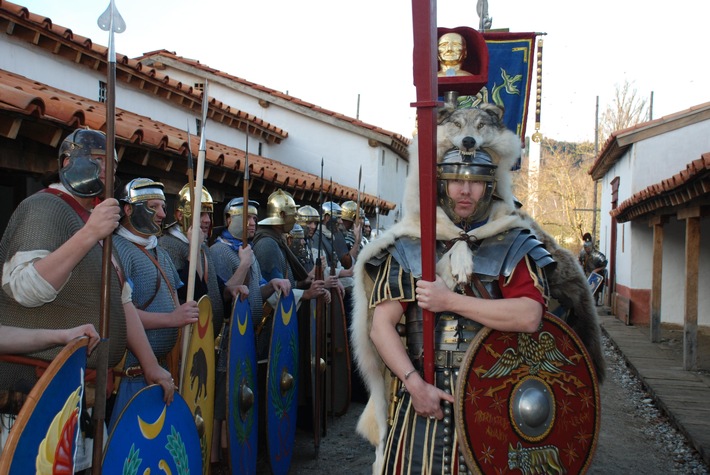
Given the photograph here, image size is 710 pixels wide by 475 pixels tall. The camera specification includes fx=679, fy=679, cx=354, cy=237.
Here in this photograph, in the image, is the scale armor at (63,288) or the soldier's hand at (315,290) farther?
the soldier's hand at (315,290)

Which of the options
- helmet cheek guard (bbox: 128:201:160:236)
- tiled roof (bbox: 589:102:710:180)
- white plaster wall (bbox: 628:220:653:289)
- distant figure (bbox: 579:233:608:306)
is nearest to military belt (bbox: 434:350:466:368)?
helmet cheek guard (bbox: 128:201:160:236)

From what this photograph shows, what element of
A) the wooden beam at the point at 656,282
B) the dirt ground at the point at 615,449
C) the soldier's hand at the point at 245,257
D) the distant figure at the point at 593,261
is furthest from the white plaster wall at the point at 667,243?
the soldier's hand at the point at 245,257

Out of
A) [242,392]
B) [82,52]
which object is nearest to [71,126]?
[242,392]

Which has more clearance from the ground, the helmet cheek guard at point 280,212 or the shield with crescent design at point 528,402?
the helmet cheek guard at point 280,212

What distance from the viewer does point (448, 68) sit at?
3.03m

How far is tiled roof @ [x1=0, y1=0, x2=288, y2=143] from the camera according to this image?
6391mm

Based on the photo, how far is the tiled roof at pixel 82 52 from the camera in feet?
21.0

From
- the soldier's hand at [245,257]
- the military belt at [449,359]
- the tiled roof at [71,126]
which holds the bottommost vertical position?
the military belt at [449,359]

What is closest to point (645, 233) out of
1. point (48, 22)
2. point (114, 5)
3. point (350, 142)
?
point (350, 142)

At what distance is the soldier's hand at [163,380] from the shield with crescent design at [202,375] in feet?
1.16

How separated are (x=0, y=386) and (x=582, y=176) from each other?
3340cm

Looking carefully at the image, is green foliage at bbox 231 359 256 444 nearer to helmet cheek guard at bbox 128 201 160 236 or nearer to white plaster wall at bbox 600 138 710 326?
helmet cheek guard at bbox 128 201 160 236

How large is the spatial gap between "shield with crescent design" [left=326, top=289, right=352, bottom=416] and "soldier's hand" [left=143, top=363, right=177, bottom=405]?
2887mm

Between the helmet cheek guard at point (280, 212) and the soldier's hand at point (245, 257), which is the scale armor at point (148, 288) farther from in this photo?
the helmet cheek guard at point (280, 212)
